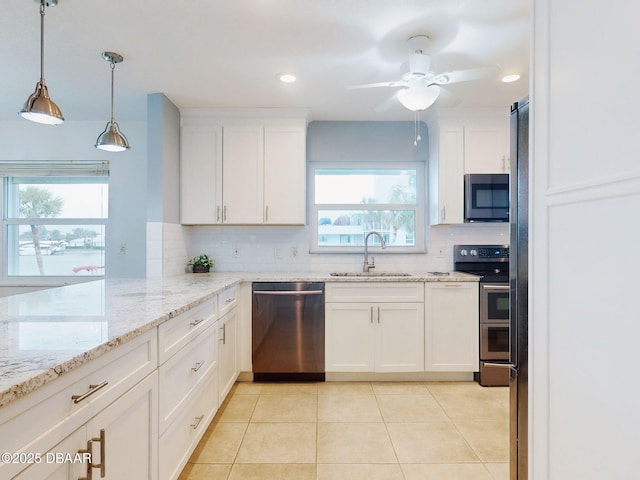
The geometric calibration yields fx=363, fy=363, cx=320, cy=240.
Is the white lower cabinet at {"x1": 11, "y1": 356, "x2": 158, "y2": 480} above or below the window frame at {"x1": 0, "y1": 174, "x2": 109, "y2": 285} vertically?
below

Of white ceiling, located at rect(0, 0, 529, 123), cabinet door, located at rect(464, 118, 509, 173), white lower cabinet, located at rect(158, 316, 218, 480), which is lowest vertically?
white lower cabinet, located at rect(158, 316, 218, 480)

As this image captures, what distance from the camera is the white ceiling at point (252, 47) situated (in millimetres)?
1955

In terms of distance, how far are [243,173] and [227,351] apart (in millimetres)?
1645

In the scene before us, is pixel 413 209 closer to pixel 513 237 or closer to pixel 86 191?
pixel 513 237

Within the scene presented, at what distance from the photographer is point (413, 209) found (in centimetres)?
381

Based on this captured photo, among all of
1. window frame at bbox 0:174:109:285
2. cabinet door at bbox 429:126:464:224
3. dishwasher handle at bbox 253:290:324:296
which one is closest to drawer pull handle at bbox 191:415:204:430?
dishwasher handle at bbox 253:290:324:296

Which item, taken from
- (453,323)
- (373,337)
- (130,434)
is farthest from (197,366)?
(453,323)

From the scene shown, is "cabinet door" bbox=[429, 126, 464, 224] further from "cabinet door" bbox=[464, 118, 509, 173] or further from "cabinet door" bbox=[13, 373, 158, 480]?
"cabinet door" bbox=[13, 373, 158, 480]

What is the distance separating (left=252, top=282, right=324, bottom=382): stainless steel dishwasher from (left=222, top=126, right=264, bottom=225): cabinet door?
749 millimetres

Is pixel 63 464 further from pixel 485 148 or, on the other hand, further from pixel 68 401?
pixel 485 148

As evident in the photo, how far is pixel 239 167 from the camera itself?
345cm

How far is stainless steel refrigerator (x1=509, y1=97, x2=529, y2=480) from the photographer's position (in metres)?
1.38

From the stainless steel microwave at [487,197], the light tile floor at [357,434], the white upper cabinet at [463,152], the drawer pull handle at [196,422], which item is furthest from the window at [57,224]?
the stainless steel microwave at [487,197]

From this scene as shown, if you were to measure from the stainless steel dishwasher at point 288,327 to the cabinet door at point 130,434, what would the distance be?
5.48 ft
